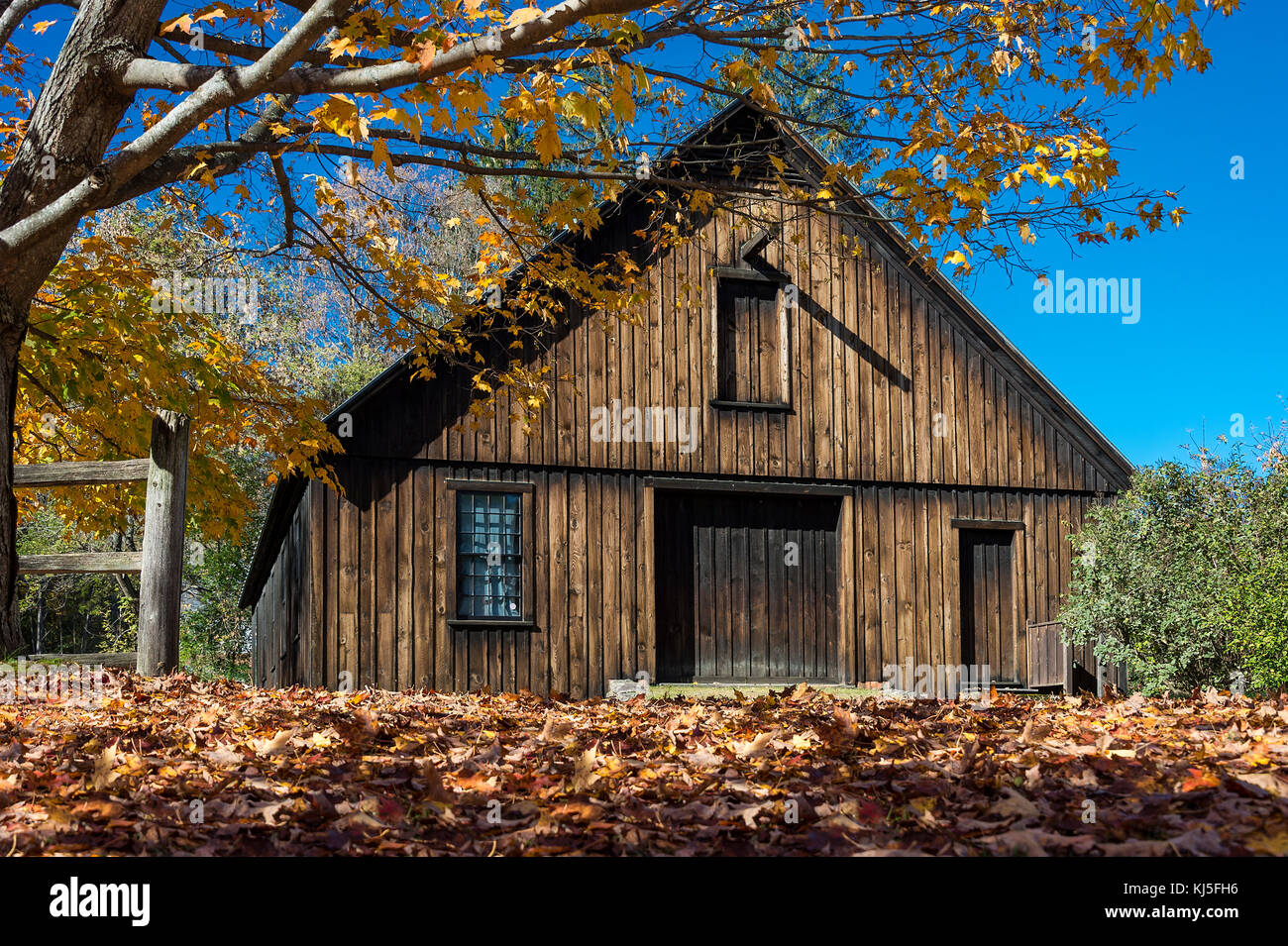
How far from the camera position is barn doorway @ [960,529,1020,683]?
14773 millimetres

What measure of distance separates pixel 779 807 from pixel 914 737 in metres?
2.06

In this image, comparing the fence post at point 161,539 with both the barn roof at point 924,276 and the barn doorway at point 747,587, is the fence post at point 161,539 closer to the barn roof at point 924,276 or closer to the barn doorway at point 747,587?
the barn roof at point 924,276

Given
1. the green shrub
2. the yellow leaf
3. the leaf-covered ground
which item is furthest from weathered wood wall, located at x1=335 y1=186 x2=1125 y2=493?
the yellow leaf

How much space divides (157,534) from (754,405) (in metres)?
7.66

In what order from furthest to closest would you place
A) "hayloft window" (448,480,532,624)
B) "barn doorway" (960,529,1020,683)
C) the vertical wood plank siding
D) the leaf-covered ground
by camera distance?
"barn doorway" (960,529,1020,683), "hayloft window" (448,480,532,624), the vertical wood plank siding, the leaf-covered ground

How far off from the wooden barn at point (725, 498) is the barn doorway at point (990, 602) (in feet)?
0.10

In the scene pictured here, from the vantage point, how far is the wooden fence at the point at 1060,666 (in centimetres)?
1430

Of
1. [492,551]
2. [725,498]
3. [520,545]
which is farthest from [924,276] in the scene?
[492,551]

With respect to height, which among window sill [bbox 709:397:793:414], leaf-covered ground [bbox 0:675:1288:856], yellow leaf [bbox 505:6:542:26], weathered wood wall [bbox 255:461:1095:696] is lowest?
leaf-covered ground [bbox 0:675:1288:856]

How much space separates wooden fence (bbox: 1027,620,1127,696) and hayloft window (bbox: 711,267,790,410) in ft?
15.0

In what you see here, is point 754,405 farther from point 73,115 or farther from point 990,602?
point 73,115

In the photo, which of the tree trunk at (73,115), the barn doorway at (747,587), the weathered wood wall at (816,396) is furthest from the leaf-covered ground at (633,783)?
the barn doorway at (747,587)

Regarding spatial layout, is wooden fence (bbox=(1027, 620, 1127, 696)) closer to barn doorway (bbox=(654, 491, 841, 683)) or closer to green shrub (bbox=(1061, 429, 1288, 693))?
green shrub (bbox=(1061, 429, 1288, 693))
